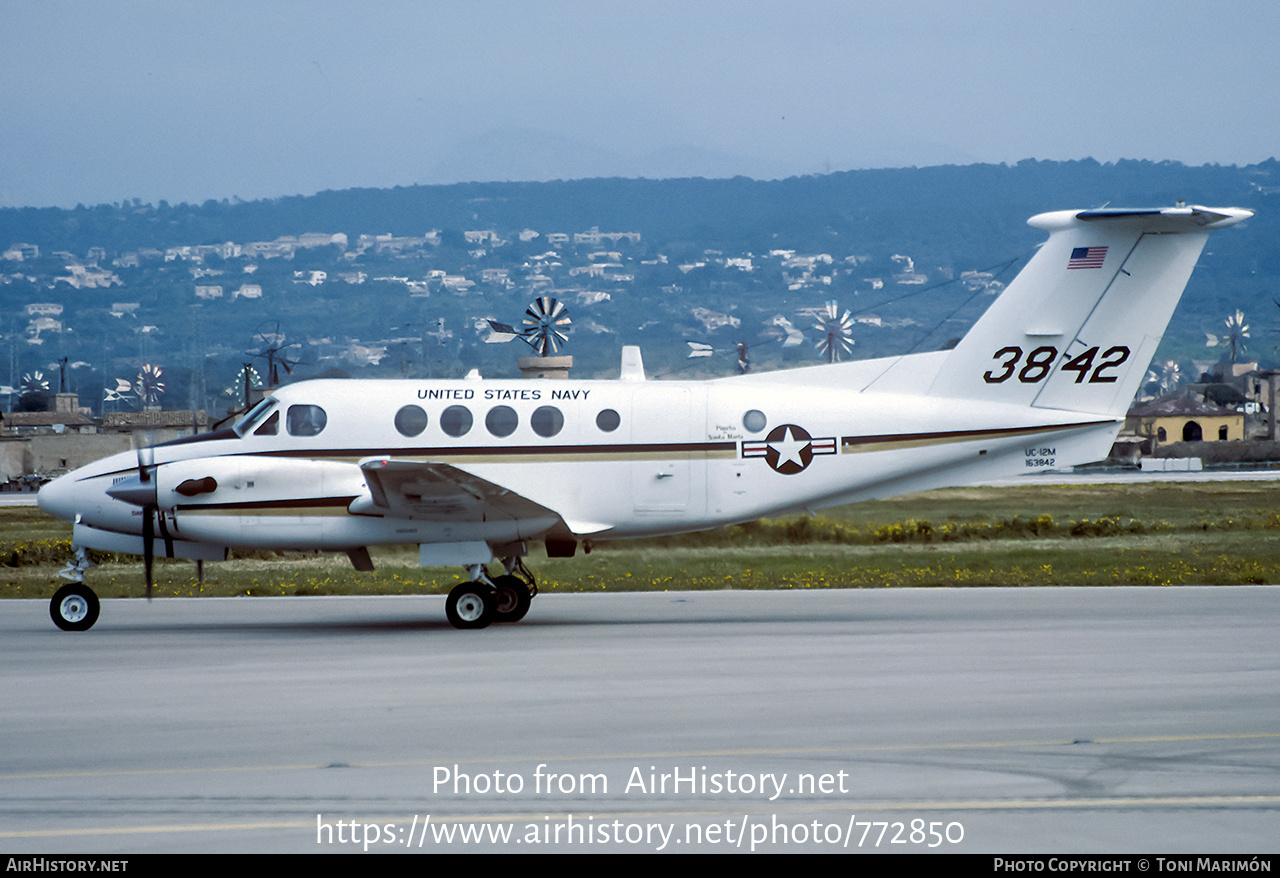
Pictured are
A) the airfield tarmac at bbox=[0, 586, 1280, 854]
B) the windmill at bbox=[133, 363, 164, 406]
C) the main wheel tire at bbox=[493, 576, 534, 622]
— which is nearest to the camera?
the airfield tarmac at bbox=[0, 586, 1280, 854]

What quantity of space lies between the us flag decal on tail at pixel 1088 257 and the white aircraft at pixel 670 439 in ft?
0.06

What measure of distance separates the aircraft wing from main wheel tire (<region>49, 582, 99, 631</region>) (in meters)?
3.82

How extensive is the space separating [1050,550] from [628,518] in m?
13.5

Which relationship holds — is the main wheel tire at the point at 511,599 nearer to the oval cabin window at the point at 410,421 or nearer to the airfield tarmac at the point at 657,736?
the airfield tarmac at the point at 657,736

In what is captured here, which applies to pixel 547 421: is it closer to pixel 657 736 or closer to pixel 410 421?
pixel 410 421

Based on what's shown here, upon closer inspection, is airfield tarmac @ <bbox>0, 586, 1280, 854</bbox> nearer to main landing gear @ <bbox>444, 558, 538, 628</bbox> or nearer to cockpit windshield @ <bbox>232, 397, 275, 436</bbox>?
main landing gear @ <bbox>444, 558, 538, 628</bbox>

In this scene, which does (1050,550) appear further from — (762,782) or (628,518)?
(762,782)

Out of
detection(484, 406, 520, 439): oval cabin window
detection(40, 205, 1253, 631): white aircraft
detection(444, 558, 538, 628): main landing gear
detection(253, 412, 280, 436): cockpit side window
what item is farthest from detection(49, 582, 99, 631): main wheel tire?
detection(484, 406, 520, 439): oval cabin window

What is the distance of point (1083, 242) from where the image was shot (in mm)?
16281

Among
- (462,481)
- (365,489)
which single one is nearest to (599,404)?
(462,481)

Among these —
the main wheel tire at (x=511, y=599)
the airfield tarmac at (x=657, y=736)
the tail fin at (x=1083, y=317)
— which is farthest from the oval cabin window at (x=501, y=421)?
the tail fin at (x=1083, y=317)

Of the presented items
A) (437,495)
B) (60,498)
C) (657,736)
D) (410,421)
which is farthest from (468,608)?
(657,736)

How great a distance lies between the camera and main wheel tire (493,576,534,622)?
16641mm

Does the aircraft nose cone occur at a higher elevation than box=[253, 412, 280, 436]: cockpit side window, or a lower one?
lower
